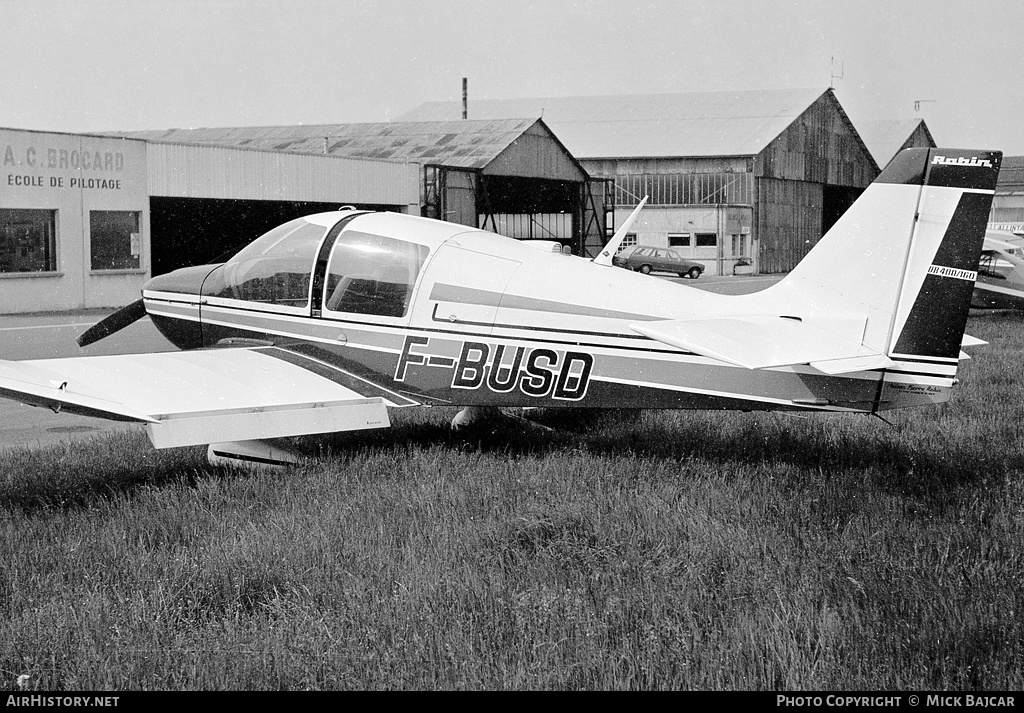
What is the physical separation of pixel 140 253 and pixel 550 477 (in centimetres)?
2325

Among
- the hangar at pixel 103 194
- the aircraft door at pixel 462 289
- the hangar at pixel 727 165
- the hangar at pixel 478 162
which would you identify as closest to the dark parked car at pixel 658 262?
the hangar at pixel 478 162

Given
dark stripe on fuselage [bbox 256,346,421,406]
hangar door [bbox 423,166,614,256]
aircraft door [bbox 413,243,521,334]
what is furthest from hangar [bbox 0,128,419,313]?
aircraft door [bbox 413,243,521,334]

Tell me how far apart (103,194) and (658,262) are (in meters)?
28.6

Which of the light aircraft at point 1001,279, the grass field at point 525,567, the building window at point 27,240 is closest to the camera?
the grass field at point 525,567

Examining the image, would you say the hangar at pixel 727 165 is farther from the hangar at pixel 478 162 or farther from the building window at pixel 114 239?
the building window at pixel 114 239

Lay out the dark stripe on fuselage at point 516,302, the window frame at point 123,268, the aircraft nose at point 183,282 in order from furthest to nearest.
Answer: the window frame at point 123,268 → the aircraft nose at point 183,282 → the dark stripe on fuselage at point 516,302

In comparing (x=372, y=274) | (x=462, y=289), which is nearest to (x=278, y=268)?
(x=372, y=274)

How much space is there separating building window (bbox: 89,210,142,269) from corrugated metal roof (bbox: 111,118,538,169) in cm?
1188

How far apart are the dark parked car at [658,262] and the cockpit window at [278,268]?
130ft

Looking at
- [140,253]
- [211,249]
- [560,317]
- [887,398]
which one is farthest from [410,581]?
[211,249]

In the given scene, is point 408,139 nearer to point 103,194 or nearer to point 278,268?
point 103,194

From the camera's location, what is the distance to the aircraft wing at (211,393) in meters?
6.28

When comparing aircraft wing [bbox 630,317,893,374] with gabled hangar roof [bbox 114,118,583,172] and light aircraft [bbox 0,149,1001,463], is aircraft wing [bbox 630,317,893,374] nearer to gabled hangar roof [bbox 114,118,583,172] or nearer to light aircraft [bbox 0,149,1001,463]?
light aircraft [bbox 0,149,1001,463]

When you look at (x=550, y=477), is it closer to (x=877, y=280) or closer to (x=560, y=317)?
(x=560, y=317)
